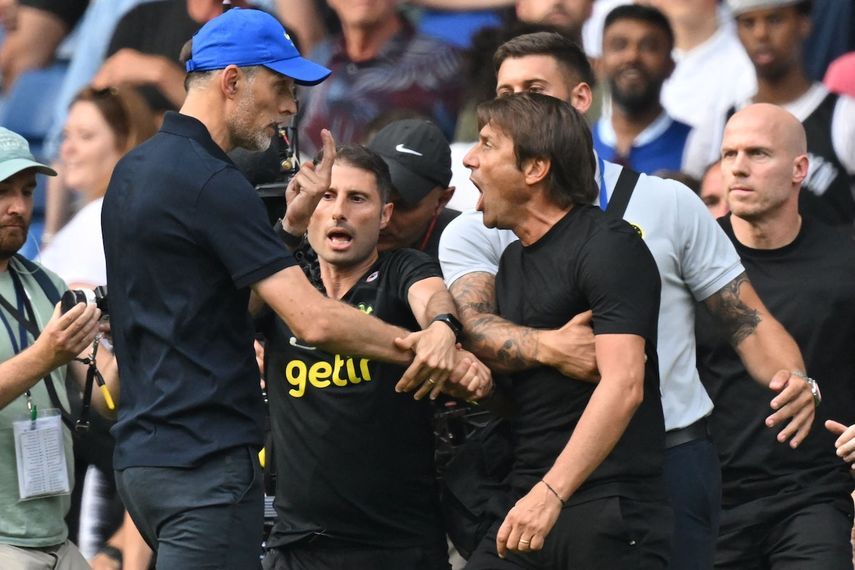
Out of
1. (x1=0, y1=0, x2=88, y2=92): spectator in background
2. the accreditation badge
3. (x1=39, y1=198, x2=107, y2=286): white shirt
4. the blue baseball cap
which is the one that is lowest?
the accreditation badge

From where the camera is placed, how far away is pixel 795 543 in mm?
5531

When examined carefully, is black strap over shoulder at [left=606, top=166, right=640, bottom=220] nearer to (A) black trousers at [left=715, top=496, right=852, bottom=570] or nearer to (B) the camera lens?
(A) black trousers at [left=715, top=496, right=852, bottom=570]

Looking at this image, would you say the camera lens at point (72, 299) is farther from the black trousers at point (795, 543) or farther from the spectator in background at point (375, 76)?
the spectator in background at point (375, 76)

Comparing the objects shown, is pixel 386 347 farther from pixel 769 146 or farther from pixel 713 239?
pixel 769 146

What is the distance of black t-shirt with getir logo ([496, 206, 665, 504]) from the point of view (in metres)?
4.21

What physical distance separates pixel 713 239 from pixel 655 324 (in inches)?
27.1

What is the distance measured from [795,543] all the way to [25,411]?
109 inches

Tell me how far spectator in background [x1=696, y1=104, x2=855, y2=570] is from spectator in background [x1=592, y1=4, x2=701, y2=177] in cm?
132

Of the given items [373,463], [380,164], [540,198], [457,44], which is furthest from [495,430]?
[457,44]

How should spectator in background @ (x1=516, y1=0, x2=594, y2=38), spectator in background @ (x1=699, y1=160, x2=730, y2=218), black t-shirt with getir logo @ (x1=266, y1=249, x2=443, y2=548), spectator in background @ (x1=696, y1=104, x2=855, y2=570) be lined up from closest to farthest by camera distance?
1. black t-shirt with getir logo @ (x1=266, y1=249, x2=443, y2=548)
2. spectator in background @ (x1=696, y1=104, x2=855, y2=570)
3. spectator in background @ (x1=699, y1=160, x2=730, y2=218)
4. spectator in background @ (x1=516, y1=0, x2=594, y2=38)

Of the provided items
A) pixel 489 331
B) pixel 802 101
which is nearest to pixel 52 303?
pixel 489 331

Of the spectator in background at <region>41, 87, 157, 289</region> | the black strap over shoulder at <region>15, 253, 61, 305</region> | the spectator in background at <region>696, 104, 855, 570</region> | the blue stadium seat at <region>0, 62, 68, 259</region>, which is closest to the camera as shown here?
the black strap over shoulder at <region>15, 253, 61, 305</region>

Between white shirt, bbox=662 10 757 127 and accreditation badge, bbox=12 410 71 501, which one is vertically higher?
white shirt, bbox=662 10 757 127

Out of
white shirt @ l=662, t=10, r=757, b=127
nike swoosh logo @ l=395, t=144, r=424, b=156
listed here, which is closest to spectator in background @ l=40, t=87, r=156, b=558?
nike swoosh logo @ l=395, t=144, r=424, b=156
